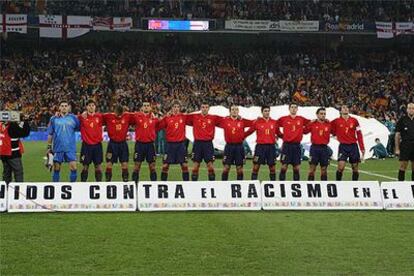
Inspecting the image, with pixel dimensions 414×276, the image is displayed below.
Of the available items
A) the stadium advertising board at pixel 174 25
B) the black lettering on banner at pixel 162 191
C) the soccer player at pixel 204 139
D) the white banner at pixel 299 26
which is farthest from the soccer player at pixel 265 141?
the white banner at pixel 299 26

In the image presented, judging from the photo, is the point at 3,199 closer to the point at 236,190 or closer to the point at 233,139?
the point at 236,190

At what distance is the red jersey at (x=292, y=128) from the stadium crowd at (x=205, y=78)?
2342cm

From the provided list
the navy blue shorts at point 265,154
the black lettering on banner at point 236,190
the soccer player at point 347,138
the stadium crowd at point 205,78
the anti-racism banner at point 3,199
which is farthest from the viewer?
the stadium crowd at point 205,78

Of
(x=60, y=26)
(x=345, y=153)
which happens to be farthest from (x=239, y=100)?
(x=345, y=153)

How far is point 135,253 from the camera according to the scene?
768 cm

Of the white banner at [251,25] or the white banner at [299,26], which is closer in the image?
the white banner at [251,25]

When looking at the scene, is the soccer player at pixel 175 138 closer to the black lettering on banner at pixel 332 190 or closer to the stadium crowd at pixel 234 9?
the black lettering on banner at pixel 332 190

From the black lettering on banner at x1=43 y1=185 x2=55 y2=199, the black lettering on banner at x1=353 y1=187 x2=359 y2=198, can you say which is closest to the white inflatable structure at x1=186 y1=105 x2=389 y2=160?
the black lettering on banner at x1=353 y1=187 x2=359 y2=198

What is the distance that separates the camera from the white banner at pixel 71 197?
10.6m

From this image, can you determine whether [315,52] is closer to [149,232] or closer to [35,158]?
[35,158]

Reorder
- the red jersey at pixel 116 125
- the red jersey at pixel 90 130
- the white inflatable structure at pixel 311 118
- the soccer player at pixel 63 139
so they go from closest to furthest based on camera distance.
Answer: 1. the soccer player at pixel 63 139
2. the red jersey at pixel 90 130
3. the red jersey at pixel 116 125
4. the white inflatable structure at pixel 311 118

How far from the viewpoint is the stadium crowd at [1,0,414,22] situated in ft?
134

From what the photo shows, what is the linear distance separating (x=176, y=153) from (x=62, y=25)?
28.1 metres

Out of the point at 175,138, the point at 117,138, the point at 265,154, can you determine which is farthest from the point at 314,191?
the point at 117,138
